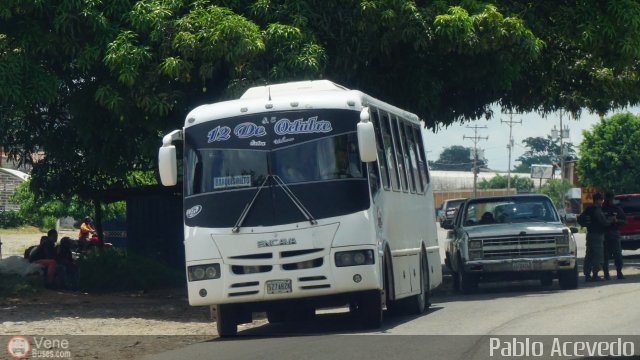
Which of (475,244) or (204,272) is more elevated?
(475,244)

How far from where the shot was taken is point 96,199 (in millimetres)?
27531

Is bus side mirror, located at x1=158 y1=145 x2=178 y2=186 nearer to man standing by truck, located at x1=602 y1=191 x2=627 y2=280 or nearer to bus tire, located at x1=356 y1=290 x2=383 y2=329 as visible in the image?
bus tire, located at x1=356 y1=290 x2=383 y2=329

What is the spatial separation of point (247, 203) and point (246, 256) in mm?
654

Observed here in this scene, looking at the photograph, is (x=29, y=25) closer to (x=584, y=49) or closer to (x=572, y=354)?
(x=584, y=49)

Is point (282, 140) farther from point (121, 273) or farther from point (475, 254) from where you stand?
point (121, 273)

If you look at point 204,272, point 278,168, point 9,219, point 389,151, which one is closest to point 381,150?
point 389,151

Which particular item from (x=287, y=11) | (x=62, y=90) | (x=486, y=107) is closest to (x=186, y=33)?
(x=287, y=11)

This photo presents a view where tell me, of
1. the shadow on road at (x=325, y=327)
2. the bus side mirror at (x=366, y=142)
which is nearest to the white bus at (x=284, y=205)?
the bus side mirror at (x=366, y=142)

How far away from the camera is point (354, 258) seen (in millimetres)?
14047

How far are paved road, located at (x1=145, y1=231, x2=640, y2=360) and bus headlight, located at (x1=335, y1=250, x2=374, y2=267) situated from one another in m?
0.87

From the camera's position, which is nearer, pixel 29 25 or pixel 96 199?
pixel 29 25

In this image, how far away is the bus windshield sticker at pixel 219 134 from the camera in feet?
47.9

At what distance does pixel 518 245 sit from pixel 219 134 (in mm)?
8096

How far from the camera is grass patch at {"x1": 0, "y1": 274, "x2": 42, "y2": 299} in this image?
20.3 metres
